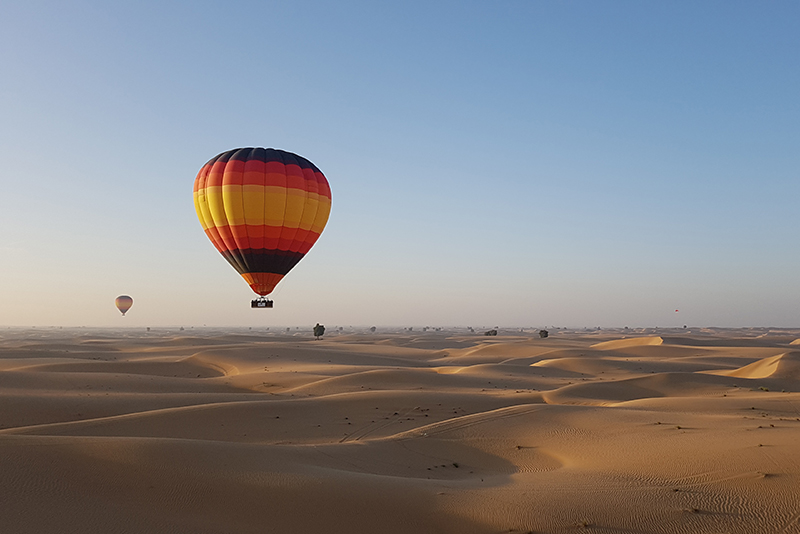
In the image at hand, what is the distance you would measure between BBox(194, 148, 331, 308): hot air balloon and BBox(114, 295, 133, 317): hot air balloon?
3032 inches

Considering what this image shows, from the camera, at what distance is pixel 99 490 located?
8094mm

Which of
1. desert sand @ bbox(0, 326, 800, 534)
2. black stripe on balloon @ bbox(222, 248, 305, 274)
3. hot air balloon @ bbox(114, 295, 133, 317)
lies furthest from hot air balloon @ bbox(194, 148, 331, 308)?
hot air balloon @ bbox(114, 295, 133, 317)

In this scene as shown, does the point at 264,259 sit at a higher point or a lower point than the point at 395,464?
higher

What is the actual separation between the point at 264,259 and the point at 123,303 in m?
80.1

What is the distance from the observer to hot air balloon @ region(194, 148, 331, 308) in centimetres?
2534

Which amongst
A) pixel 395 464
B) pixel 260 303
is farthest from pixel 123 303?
pixel 395 464

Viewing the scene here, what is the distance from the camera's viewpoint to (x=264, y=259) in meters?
26.8

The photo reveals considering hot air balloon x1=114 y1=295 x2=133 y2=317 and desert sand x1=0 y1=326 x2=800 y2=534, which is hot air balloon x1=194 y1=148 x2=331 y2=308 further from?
hot air balloon x1=114 y1=295 x2=133 y2=317

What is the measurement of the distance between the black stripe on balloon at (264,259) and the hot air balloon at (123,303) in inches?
3041

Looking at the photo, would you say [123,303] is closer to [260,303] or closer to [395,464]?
[260,303]

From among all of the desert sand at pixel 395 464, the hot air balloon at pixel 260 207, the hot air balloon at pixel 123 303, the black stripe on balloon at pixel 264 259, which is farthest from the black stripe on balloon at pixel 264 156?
the hot air balloon at pixel 123 303

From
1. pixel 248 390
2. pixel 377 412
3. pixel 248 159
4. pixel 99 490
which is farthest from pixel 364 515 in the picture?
pixel 248 159

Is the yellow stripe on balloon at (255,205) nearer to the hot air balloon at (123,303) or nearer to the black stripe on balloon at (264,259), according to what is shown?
the black stripe on balloon at (264,259)

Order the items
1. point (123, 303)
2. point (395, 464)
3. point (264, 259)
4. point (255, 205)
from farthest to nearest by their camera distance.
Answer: point (123, 303) < point (264, 259) < point (255, 205) < point (395, 464)
